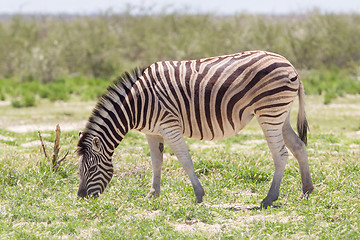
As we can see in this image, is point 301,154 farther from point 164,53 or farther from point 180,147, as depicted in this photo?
point 164,53

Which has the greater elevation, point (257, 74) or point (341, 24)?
point (341, 24)

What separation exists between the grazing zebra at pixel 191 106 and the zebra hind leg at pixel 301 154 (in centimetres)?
29

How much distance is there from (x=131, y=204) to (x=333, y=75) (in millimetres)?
17318

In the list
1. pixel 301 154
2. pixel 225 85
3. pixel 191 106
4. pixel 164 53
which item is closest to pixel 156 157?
pixel 191 106

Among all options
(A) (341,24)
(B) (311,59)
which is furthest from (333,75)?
(A) (341,24)

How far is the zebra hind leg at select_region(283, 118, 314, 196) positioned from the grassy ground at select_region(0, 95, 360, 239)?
16cm

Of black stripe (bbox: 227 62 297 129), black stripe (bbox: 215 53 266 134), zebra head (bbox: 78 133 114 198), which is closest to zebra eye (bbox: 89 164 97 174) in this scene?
zebra head (bbox: 78 133 114 198)

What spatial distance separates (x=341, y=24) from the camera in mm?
25953

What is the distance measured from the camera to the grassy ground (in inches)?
186

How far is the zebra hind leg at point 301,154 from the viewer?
613 centimetres

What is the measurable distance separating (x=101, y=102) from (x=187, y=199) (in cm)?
161

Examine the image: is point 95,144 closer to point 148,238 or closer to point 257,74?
point 148,238

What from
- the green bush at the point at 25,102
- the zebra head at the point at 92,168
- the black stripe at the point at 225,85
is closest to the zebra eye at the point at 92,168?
the zebra head at the point at 92,168

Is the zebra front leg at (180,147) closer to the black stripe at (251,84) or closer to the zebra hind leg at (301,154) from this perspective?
the black stripe at (251,84)
